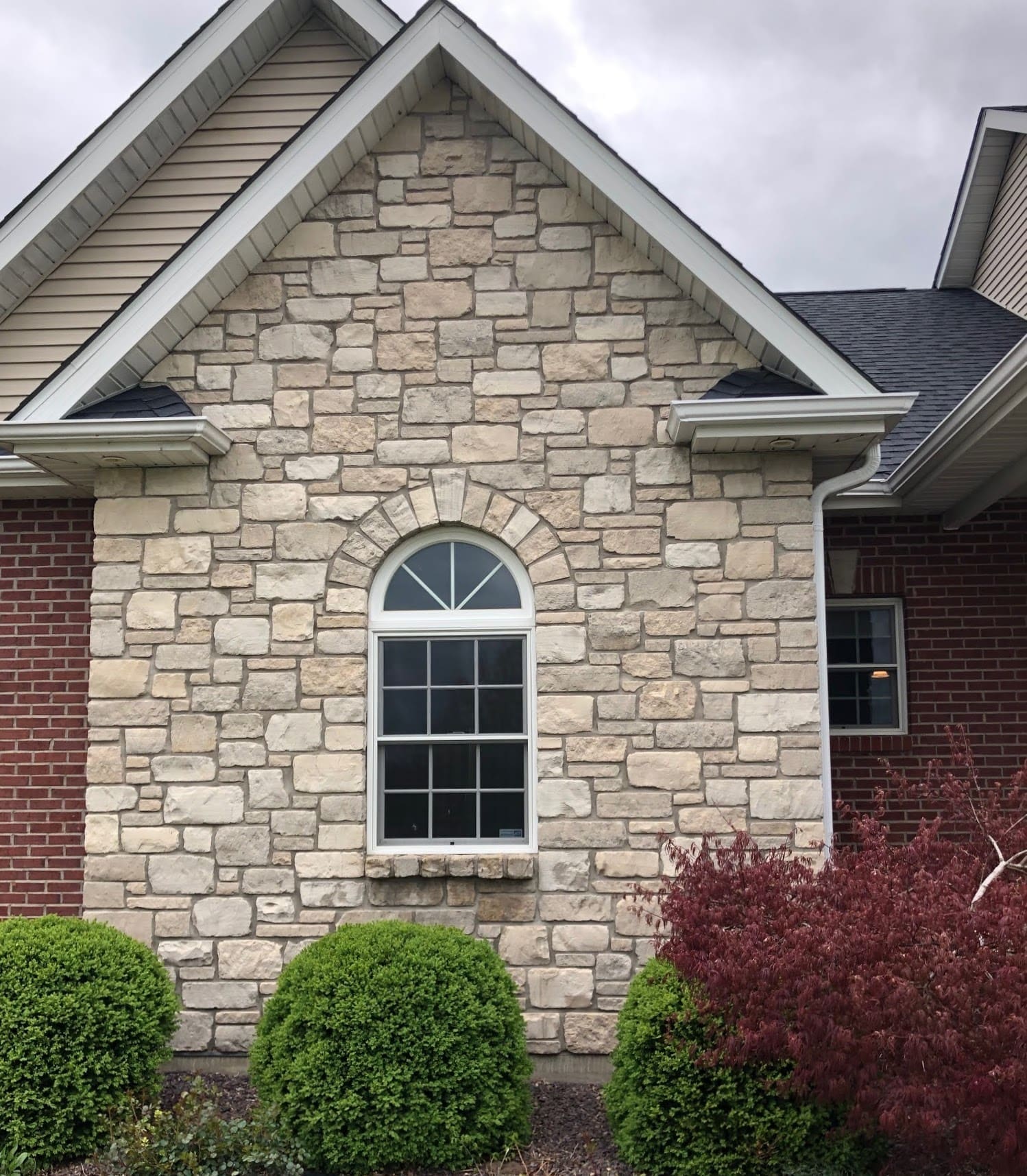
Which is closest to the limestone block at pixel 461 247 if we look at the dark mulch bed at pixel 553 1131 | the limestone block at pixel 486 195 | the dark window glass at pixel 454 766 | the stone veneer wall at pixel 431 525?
the stone veneer wall at pixel 431 525

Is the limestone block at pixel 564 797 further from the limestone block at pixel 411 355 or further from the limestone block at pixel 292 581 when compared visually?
the limestone block at pixel 411 355

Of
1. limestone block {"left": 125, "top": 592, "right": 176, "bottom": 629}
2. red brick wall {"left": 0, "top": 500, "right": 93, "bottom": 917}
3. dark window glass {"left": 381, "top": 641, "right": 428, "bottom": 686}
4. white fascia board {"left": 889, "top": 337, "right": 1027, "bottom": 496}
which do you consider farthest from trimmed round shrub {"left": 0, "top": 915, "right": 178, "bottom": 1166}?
white fascia board {"left": 889, "top": 337, "right": 1027, "bottom": 496}

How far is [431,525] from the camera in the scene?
295 inches

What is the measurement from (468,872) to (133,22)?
50.5 meters

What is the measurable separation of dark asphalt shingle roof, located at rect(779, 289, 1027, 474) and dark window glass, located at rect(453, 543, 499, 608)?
3.19m

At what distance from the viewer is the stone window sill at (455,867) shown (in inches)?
281

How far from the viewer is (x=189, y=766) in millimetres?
7402

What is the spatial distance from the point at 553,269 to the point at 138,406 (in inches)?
106

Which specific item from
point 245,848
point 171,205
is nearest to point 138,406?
point 245,848

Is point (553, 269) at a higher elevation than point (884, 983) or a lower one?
higher

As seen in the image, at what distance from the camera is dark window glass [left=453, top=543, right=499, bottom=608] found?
24.8 ft

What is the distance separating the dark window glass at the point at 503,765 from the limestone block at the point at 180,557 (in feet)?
6.87

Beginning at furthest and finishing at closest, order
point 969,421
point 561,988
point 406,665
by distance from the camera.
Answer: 1. point 406,665
2. point 969,421
3. point 561,988

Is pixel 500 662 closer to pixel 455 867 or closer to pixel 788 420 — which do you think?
pixel 455 867
